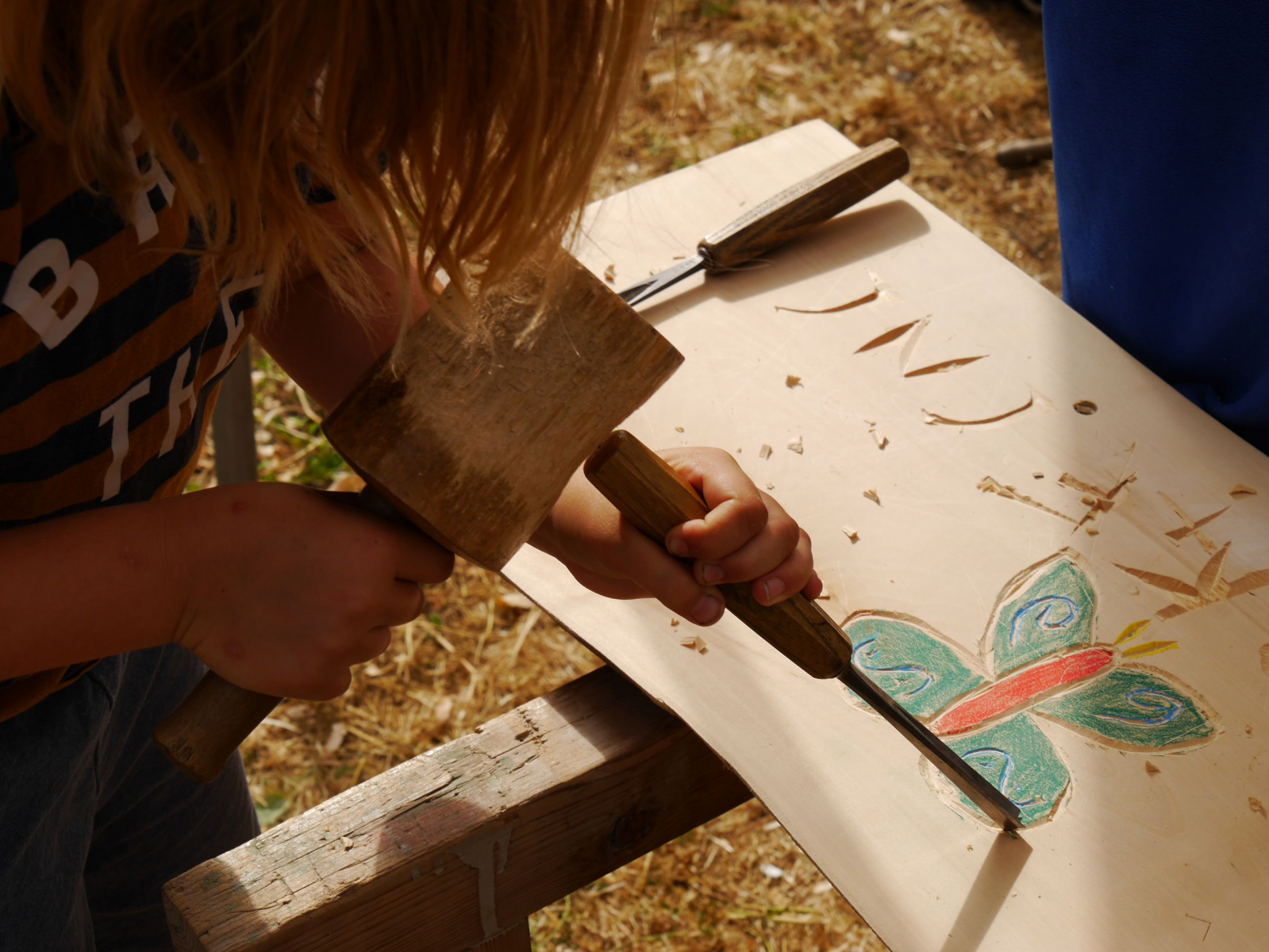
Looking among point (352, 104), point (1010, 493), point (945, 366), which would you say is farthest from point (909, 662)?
point (352, 104)

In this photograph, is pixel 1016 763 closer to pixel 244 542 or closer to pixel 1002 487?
pixel 1002 487

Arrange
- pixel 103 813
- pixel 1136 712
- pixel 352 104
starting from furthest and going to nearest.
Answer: pixel 103 813, pixel 1136 712, pixel 352 104

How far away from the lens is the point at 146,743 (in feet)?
3.14

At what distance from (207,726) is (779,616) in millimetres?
358

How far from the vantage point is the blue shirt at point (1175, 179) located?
998mm

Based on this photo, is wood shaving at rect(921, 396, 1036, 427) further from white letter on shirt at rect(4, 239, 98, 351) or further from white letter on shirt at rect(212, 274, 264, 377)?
white letter on shirt at rect(4, 239, 98, 351)

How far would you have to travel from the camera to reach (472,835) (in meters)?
0.74

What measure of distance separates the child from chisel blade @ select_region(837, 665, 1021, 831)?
77mm

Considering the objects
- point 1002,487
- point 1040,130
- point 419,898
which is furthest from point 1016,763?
point 1040,130

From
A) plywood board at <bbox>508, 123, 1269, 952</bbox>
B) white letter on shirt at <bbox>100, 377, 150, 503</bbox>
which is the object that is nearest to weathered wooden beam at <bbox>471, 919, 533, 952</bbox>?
plywood board at <bbox>508, 123, 1269, 952</bbox>

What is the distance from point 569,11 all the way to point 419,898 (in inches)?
22.8

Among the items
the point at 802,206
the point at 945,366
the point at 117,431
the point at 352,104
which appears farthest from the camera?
the point at 802,206

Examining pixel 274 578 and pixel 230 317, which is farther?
pixel 230 317

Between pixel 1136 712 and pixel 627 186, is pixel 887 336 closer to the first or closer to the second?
pixel 1136 712
